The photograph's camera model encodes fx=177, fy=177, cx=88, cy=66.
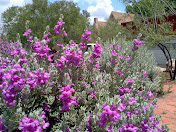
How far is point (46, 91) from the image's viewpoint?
2.22 meters

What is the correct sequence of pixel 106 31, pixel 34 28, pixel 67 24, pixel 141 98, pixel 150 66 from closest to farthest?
pixel 141 98 → pixel 150 66 → pixel 34 28 → pixel 67 24 → pixel 106 31

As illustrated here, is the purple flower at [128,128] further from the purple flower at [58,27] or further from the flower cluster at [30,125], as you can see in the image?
the purple flower at [58,27]

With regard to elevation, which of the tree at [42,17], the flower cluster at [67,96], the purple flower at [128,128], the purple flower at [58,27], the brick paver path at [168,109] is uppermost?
the tree at [42,17]

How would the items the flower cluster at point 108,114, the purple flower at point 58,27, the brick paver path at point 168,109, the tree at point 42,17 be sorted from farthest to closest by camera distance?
1. the tree at point 42,17
2. the brick paver path at point 168,109
3. the purple flower at point 58,27
4. the flower cluster at point 108,114

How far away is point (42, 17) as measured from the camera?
1650 centimetres

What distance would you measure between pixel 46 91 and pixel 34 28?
1484cm

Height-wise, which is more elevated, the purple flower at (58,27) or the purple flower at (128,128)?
the purple flower at (58,27)

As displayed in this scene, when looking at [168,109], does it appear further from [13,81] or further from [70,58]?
[13,81]

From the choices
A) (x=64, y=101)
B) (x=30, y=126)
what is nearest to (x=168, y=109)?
(x=64, y=101)

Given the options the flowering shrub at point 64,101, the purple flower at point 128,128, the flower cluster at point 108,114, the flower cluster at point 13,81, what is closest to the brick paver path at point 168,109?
the flowering shrub at point 64,101

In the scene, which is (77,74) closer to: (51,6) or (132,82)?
(132,82)

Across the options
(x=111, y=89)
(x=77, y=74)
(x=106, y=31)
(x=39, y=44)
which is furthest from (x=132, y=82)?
(x=106, y=31)

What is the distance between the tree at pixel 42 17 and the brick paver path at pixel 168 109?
1140 cm

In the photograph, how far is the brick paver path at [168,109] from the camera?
3797 mm
